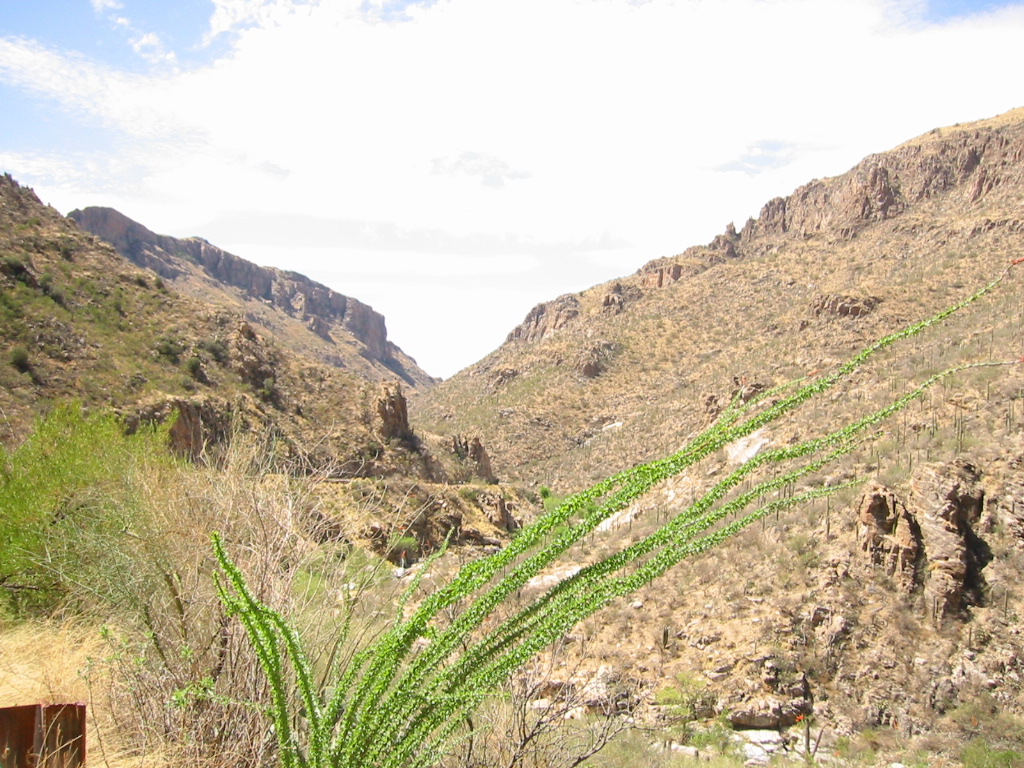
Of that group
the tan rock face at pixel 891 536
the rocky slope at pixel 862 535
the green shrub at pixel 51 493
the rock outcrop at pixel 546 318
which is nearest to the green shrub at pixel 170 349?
the rocky slope at pixel 862 535

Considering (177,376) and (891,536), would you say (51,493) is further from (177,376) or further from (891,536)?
(177,376)

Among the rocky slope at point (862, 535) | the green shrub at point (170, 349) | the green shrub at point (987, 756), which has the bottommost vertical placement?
the green shrub at point (987, 756)

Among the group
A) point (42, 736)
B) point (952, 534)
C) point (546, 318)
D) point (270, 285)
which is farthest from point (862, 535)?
point (270, 285)

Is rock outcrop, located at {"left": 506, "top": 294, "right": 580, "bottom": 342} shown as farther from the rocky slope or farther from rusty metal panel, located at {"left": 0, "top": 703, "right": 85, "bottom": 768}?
rusty metal panel, located at {"left": 0, "top": 703, "right": 85, "bottom": 768}

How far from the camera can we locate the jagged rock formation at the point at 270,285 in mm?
111938

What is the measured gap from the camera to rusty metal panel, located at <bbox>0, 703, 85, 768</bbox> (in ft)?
8.58

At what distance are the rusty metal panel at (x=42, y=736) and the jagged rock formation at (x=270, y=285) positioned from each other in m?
103

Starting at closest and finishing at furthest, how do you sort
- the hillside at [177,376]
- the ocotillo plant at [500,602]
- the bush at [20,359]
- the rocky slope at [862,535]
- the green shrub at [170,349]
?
the ocotillo plant at [500,602]
the rocky slope at [862,535]
the bush at [20,359]
the hillside at [177,376]
the green shrub at [170,349]

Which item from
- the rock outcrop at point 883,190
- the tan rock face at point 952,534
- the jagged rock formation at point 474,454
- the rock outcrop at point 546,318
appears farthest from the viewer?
the rock outcrop at point 546,318

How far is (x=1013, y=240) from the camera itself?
48.8 m

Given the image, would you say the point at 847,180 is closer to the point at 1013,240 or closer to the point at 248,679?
the point at 1013,240

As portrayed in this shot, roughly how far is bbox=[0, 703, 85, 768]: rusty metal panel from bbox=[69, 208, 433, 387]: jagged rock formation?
10335 cm

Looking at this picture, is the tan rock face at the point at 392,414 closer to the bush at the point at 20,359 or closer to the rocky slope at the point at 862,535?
the rocky slope at the point at 862,535

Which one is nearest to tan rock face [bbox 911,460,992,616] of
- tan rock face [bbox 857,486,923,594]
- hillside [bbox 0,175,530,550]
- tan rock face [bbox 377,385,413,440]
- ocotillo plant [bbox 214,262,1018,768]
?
tan rock face [bbox 857,486,923,594]
